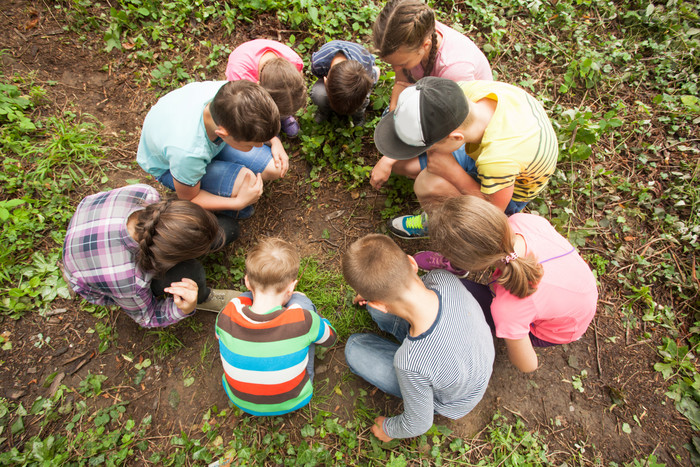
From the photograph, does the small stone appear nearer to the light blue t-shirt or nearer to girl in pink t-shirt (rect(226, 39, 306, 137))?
the light blue t-shirt

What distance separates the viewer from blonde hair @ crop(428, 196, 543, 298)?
6.31 feet

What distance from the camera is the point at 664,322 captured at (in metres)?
2.90

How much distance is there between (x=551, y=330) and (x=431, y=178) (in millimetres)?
1381

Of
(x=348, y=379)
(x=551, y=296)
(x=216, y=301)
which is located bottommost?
(x=348, y=379)

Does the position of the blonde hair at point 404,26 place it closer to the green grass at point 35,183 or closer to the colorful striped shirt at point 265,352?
the colorful striped shirt at point 265,352

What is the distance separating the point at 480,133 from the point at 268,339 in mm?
1889

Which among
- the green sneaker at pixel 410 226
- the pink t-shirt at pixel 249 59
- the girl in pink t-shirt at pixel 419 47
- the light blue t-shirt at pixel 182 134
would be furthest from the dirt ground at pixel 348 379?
the girl in pink t-shirt at pixel 419 47

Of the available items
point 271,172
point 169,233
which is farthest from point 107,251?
point 271,172

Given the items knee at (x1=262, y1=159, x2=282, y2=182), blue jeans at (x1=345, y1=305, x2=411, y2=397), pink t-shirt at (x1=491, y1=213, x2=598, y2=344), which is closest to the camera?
pink t-shirt at (x1=491, y1=213, x2=598, y2=344)

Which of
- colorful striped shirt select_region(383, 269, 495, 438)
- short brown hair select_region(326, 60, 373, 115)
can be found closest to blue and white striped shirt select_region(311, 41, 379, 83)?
short brown hair select_region(326, 60, 373, 115)

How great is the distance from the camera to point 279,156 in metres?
3.04

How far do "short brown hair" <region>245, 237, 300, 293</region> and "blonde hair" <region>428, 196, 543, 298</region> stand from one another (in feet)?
3.38

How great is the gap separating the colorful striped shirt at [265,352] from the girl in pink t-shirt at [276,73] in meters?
1.61

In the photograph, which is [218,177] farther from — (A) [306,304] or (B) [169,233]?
(A) [306,304]
